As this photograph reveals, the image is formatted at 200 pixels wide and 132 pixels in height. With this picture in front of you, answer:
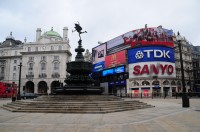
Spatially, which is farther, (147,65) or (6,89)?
(147,65)

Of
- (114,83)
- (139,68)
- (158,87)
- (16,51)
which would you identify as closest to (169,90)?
(158,87)

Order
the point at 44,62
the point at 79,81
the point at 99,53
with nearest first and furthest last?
the point at 79,81 → the point at 44,62 → the point at 99,53

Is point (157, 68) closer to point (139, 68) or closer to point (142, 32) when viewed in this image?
point (139, 68)

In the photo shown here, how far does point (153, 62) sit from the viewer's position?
55469 mm

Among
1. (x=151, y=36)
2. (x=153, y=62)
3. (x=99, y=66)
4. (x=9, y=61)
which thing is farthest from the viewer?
(x=9, y=61)

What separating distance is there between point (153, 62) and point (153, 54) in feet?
8.26

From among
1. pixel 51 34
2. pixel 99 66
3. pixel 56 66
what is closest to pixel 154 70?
pixel 99 66

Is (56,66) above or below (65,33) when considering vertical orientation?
below

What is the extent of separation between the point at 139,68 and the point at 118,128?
50524 mm

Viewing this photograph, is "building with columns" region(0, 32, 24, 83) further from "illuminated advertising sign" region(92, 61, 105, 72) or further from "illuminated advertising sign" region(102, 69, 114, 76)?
"illuminated advertising sign" region(102, 69, 114, 76)

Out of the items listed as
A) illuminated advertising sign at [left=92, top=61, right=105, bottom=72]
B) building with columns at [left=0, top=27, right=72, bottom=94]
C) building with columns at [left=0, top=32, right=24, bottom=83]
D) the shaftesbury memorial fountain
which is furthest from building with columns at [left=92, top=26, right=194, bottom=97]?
building with columns at [left=0, top=32, right=24, bottom=83]

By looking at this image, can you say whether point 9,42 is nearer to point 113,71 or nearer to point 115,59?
point 115,59

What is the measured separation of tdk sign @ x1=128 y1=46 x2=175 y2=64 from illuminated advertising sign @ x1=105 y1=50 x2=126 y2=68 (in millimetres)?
5168

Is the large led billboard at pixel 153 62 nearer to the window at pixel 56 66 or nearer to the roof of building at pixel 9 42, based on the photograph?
the window at pixel 56 66
